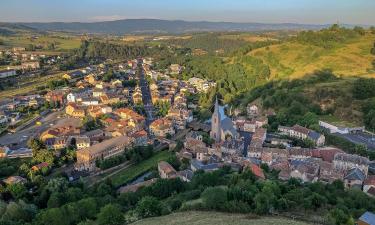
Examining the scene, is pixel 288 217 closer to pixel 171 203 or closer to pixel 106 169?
pixel 171 203

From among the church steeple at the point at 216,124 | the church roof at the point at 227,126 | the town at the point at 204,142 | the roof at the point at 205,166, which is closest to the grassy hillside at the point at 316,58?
A: the town at the point at 204,142

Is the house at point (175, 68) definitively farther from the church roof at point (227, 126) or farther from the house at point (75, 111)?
the church roof at point (227, 126)

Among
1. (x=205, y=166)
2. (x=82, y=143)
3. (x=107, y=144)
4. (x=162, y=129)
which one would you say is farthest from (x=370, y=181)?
(x=82, y=143)

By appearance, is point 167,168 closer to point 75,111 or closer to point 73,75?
point 75,111


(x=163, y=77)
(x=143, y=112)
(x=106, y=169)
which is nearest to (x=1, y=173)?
(x=106, y=169)

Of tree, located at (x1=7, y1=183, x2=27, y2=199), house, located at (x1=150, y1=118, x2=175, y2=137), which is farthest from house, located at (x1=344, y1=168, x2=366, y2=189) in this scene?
tree, located at (x1=7, y1=183, x2=27, y2=199)

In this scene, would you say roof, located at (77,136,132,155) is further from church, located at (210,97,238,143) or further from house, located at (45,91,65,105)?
house, located at (45,91,65,105)
